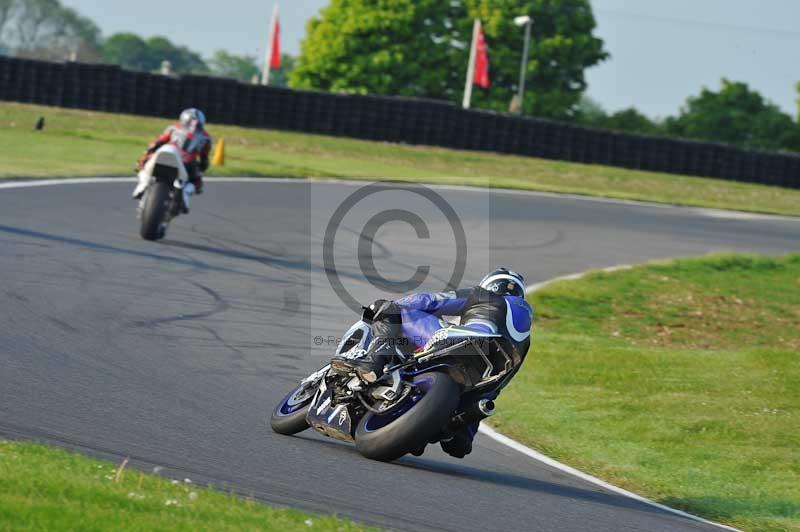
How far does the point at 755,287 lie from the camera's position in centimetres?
1928

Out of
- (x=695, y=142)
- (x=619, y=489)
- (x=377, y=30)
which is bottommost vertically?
(x=619, y=489)

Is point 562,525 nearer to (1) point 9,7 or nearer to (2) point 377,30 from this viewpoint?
(2) point 377,30

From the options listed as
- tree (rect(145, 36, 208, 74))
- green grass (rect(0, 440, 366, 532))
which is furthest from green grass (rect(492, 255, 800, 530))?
tree (rect(145, 36, 208, 74))

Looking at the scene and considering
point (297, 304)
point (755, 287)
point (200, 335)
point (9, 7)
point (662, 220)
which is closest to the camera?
point (200, 335)

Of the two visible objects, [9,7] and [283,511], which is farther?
[9,7]

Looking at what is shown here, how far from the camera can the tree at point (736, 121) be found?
2908 inches

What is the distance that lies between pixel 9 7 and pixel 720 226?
132 meters

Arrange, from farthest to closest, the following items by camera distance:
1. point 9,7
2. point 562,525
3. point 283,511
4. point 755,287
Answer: point 9,7 < point 755,287 < point 562,525 < point 283,511

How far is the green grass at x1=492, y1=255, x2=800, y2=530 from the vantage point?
9.08 meters

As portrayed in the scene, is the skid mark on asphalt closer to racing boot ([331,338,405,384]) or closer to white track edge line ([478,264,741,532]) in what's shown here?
white track edge line ([478,264,741,532])

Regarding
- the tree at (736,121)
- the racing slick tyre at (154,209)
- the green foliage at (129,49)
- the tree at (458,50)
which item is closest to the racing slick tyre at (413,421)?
the racing slick tyre at (154,209)

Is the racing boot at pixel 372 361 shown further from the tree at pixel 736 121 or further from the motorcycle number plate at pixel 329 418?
the tree at pixel 736 121

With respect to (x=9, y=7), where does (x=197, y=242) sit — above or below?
below

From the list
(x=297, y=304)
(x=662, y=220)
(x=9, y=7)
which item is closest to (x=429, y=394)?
(x=297, y=304)
